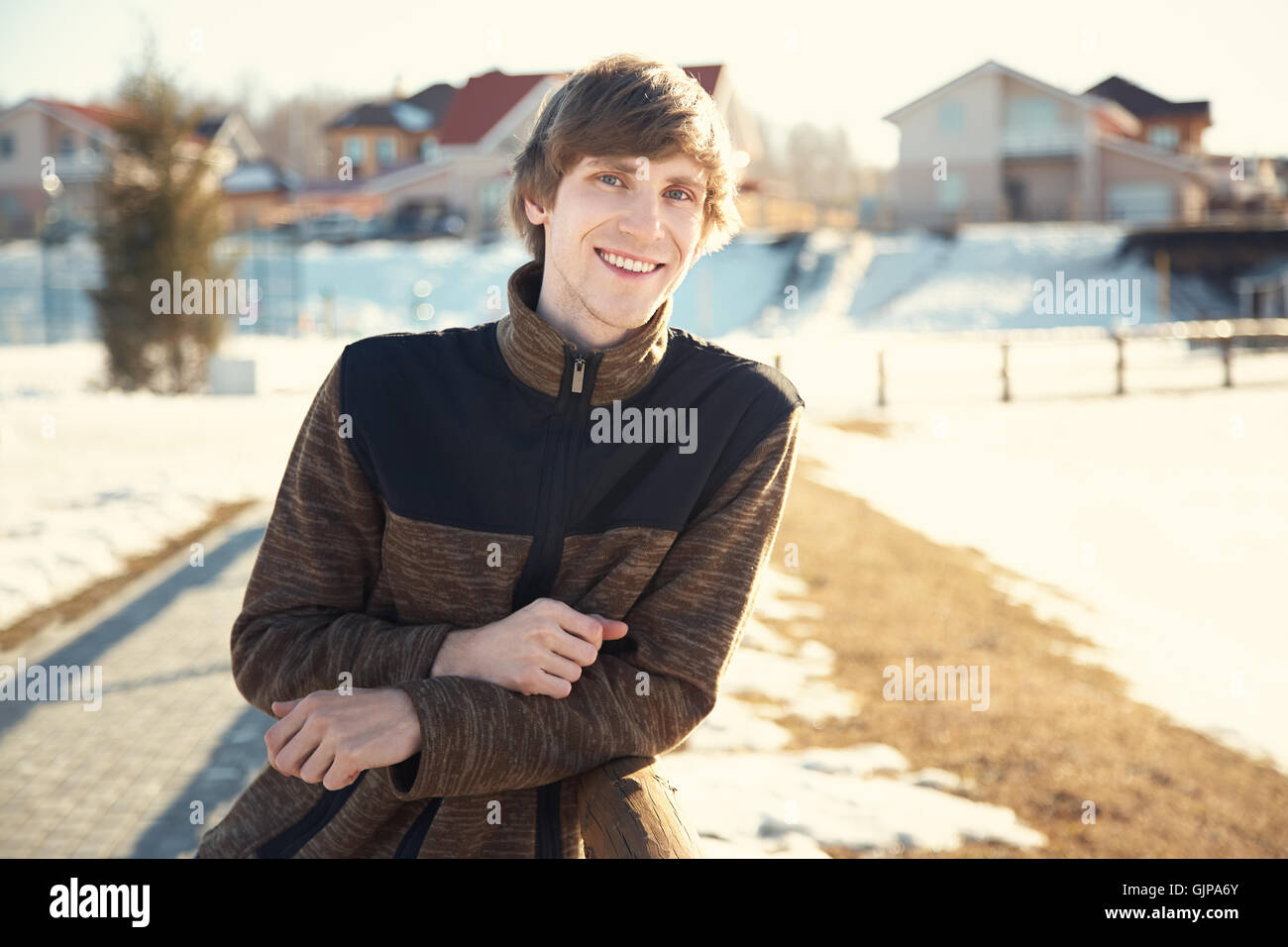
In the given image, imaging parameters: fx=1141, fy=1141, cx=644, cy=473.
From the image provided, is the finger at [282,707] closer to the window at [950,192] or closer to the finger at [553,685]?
the finger at [553,685]

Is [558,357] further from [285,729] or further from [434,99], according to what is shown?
[434,99]

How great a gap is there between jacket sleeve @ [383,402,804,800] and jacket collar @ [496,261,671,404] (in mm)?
242

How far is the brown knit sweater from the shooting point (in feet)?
6.02

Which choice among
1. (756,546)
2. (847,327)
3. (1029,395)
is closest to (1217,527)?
(1029,395)

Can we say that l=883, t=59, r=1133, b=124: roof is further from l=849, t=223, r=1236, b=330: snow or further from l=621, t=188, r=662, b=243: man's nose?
l=621, t=188, r=662, b=243: man's nose

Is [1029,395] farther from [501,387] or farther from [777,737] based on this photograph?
[501,387]

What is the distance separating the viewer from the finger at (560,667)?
5.59ft

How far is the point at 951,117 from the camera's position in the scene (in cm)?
4147

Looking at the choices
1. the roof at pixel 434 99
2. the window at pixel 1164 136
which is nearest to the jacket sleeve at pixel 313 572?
the window at pixel 1164 136

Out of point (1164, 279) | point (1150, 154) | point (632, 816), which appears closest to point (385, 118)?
point (1150, 154)

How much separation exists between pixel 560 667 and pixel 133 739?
4.10 meters

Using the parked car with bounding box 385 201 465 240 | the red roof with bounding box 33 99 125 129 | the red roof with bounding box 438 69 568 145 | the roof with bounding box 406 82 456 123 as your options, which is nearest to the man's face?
the parked car with bounding box 385 201 465 240

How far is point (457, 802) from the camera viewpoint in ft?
6.04

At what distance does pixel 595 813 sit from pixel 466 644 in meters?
0.33
